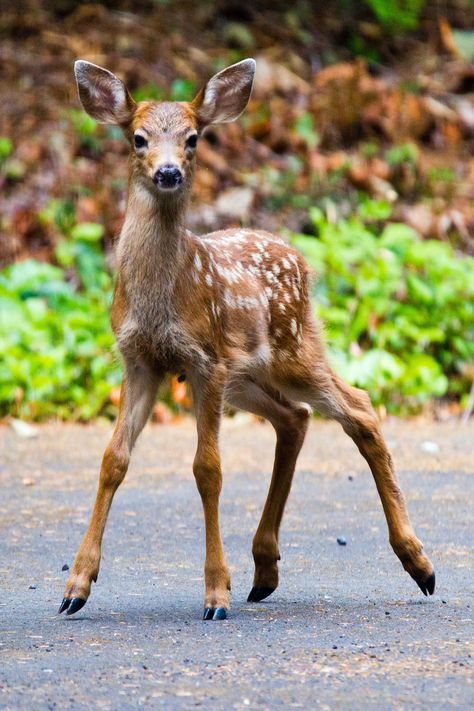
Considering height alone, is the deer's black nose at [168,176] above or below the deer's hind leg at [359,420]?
above

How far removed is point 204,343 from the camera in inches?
239

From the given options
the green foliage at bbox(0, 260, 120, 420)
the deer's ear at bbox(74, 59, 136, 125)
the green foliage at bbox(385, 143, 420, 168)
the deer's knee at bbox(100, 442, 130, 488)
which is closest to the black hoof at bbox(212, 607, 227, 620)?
the deer's knee at bbox(100, 442, 130, 488)

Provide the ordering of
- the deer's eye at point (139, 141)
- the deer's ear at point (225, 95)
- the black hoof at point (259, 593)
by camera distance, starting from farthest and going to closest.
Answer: the deer's ear at point (225, 95)
the black hoof at point (259, 593)
the deer's eye at point (139, 141)

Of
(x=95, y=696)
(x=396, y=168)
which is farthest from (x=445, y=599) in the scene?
(x=396, y=168)

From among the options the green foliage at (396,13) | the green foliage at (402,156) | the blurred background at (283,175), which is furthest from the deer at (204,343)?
the green foliage at (396,13)

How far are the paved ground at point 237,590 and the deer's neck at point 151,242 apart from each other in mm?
1364

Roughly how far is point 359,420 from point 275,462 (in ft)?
1.47

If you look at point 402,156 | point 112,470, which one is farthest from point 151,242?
point 402,156

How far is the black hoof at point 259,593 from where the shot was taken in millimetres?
6223

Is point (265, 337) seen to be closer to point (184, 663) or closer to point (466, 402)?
point (184, 663)

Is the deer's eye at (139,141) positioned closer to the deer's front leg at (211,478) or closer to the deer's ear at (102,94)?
the deer's ear at (102,94)

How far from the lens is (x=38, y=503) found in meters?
8.54

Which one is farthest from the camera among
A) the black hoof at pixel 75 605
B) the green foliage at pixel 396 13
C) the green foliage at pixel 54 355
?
the green foliage at pixel 396 13

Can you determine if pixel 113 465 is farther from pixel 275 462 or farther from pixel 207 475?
pixel 275 462
